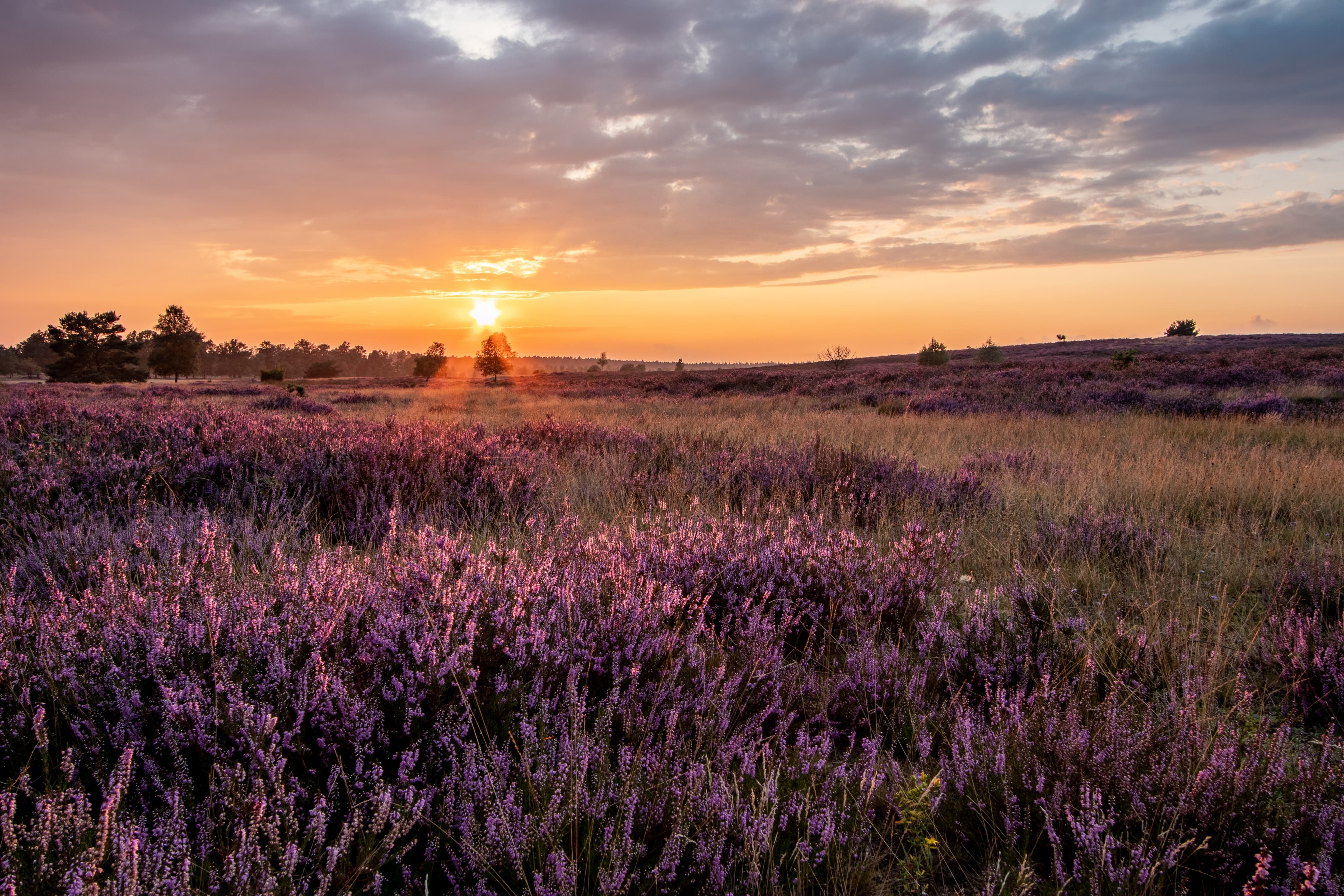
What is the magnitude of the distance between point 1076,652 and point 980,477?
3.68 m

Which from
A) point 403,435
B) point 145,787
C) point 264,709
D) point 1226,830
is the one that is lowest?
point 1226,830

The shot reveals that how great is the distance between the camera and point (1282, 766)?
1.60 meters

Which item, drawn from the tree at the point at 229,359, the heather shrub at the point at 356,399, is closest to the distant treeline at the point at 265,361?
the tree at the point at 229,359

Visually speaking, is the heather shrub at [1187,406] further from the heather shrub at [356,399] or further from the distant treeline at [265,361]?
the distant treeline at [265,361]

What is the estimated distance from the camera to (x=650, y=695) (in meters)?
2.02

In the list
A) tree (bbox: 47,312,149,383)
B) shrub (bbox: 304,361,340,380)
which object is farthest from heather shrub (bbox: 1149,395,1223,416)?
shrub (bbox: 304,361,340,380)

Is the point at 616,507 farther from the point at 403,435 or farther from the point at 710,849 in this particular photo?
the point at 710,849

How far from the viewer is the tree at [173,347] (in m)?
65.2

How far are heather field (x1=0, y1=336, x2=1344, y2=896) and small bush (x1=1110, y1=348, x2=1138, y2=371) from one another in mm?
19628

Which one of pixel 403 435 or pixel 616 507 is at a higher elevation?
pixel 403 435

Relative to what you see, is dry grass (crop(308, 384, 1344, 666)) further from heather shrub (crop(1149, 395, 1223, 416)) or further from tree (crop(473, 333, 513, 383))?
tree (crop(473, 333, 513, 383))

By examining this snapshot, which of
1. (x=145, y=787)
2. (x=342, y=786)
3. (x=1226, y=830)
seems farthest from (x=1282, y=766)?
(x=145, y=787)

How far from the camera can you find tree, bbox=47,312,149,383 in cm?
6000

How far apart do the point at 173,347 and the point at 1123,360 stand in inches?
3002
